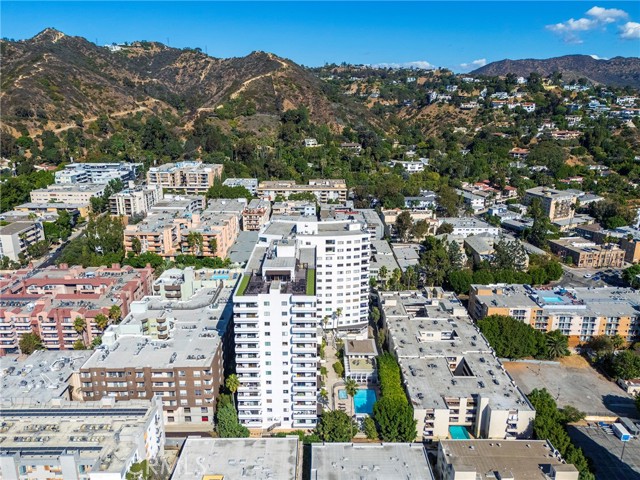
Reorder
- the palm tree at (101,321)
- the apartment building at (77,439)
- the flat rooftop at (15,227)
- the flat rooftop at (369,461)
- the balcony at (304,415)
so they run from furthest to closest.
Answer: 1. the flat rooftop at (15,227)
2. the palm tree at (101,321)
3. the balcony at (304,415)
4. the flat rooftop at (369,461)
5. the apartment building at (77,439)

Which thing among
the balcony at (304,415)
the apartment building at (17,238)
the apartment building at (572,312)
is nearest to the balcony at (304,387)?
the balcony at (304,415)

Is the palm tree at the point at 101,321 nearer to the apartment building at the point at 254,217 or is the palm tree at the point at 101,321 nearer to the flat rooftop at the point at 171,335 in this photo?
the flat rooftop at the point at 171,335

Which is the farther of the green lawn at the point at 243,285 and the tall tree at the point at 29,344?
the tall tree at the point at 29,344

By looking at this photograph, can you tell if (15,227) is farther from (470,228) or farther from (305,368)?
(470,228)

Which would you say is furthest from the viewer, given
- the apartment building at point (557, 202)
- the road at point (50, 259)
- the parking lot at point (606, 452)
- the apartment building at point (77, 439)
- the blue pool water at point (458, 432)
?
the apartment building at point (557, 202)

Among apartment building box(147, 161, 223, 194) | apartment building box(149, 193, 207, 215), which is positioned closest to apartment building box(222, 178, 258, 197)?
apartment building box(147, 161, 223, 194)

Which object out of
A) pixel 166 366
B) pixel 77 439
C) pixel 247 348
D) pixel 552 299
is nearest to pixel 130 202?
pixel 166 366

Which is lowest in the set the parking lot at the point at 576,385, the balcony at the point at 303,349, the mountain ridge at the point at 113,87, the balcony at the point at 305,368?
the parking lot at the point at 576,385

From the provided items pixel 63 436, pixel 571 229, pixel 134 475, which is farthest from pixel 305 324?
pixel 571 229
